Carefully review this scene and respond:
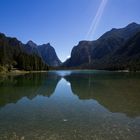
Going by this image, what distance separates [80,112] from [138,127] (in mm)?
7631

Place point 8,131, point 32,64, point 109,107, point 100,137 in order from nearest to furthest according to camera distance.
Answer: point 100,137 → point 8,131 → point 109,107 → point 32,64

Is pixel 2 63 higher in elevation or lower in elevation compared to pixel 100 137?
higher

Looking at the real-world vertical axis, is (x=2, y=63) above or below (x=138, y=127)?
above

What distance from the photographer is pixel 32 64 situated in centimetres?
18238

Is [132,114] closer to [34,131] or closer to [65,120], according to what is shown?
[65,120]

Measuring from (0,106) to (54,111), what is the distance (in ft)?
25.2

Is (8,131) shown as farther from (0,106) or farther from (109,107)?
(109,107)

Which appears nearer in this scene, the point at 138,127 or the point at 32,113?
the point at 138,127

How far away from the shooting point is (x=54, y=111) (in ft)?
79.4

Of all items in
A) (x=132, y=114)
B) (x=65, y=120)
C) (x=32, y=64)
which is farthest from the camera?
(x=32, y=64)

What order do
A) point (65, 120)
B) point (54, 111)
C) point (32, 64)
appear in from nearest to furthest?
1. point (65, 120)
2. point (54, 111)
3. point (32, 64)

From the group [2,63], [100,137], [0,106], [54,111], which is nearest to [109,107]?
[54,111]

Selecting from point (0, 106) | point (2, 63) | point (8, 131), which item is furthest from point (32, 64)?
point (8, 131)

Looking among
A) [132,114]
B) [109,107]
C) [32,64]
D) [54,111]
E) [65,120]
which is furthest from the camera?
[32,64]
